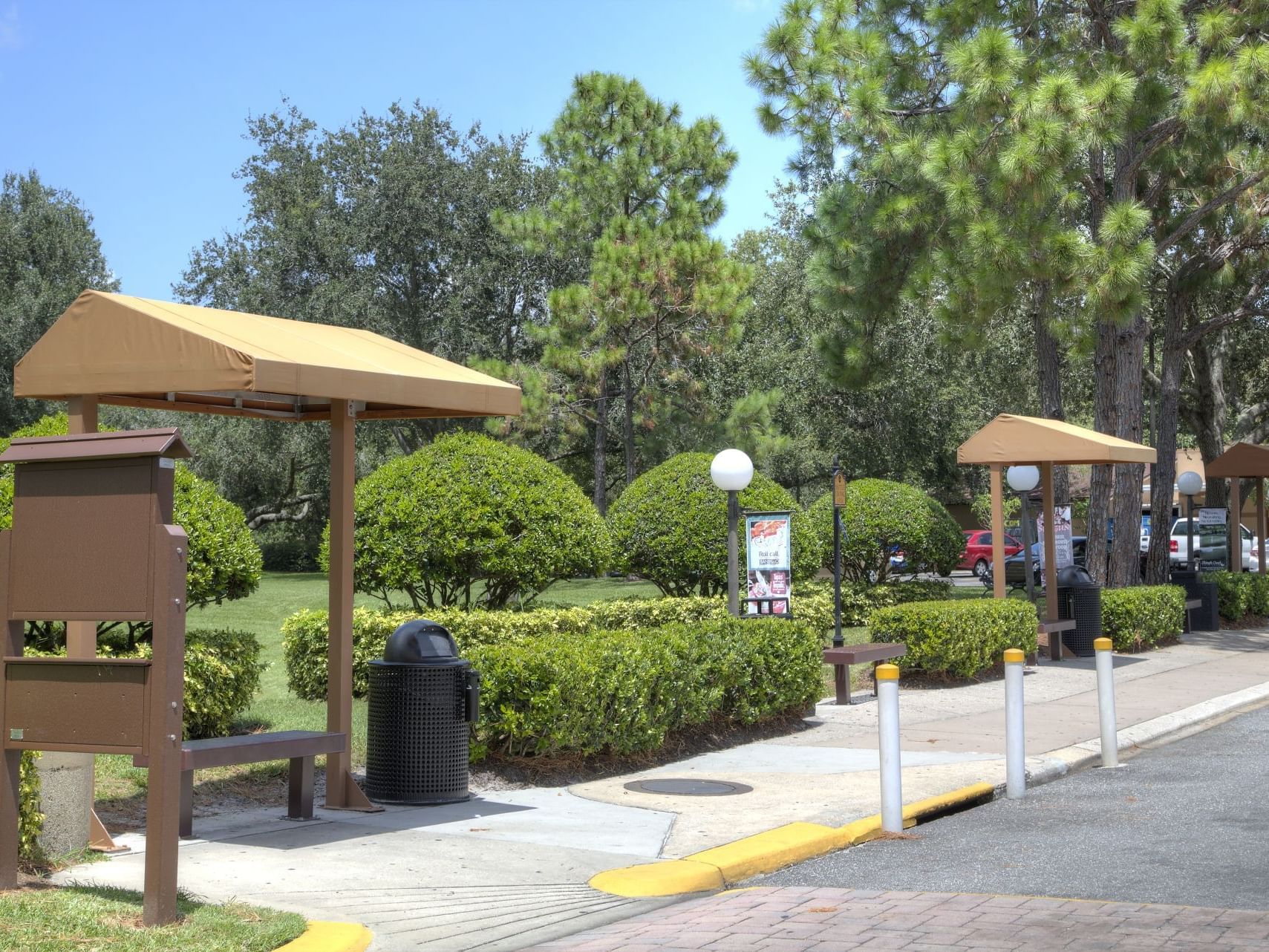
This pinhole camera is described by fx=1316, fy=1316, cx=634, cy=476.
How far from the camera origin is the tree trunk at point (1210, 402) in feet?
93.3

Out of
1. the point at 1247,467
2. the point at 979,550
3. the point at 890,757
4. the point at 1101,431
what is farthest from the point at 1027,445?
the point at 979,550

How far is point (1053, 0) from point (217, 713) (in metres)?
16.7

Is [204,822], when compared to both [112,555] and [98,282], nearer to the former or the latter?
[112,555]

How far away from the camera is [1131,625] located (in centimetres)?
1797

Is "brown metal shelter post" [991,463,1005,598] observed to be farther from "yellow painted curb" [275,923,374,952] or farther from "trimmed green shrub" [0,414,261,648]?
"yellow painted curb" [275,923,374,952]

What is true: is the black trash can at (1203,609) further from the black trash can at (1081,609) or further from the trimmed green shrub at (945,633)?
the trimmed green shrub at (945,633)

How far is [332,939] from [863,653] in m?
8.69

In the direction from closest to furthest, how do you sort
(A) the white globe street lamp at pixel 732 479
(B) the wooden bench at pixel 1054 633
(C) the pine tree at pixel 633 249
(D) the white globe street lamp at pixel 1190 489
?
(A) the white globe street lamp at pixel 732 479 → (B) the wooden bench at pixel 1054 633 → (D) the white globe street lamp at pixel 1190 489 → (C) the pine tree at pixel 633 249

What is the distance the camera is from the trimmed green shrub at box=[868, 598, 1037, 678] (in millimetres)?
14070

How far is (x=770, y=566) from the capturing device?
1328 centimetres

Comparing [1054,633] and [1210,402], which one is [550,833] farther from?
[1210,402]

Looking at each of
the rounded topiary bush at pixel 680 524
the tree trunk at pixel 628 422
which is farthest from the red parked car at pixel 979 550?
the rounded topiary bush at pixel 680 524

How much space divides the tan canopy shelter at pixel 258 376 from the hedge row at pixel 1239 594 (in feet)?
58.2

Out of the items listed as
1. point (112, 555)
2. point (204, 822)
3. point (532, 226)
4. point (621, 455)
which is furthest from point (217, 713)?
point (621, 455)
